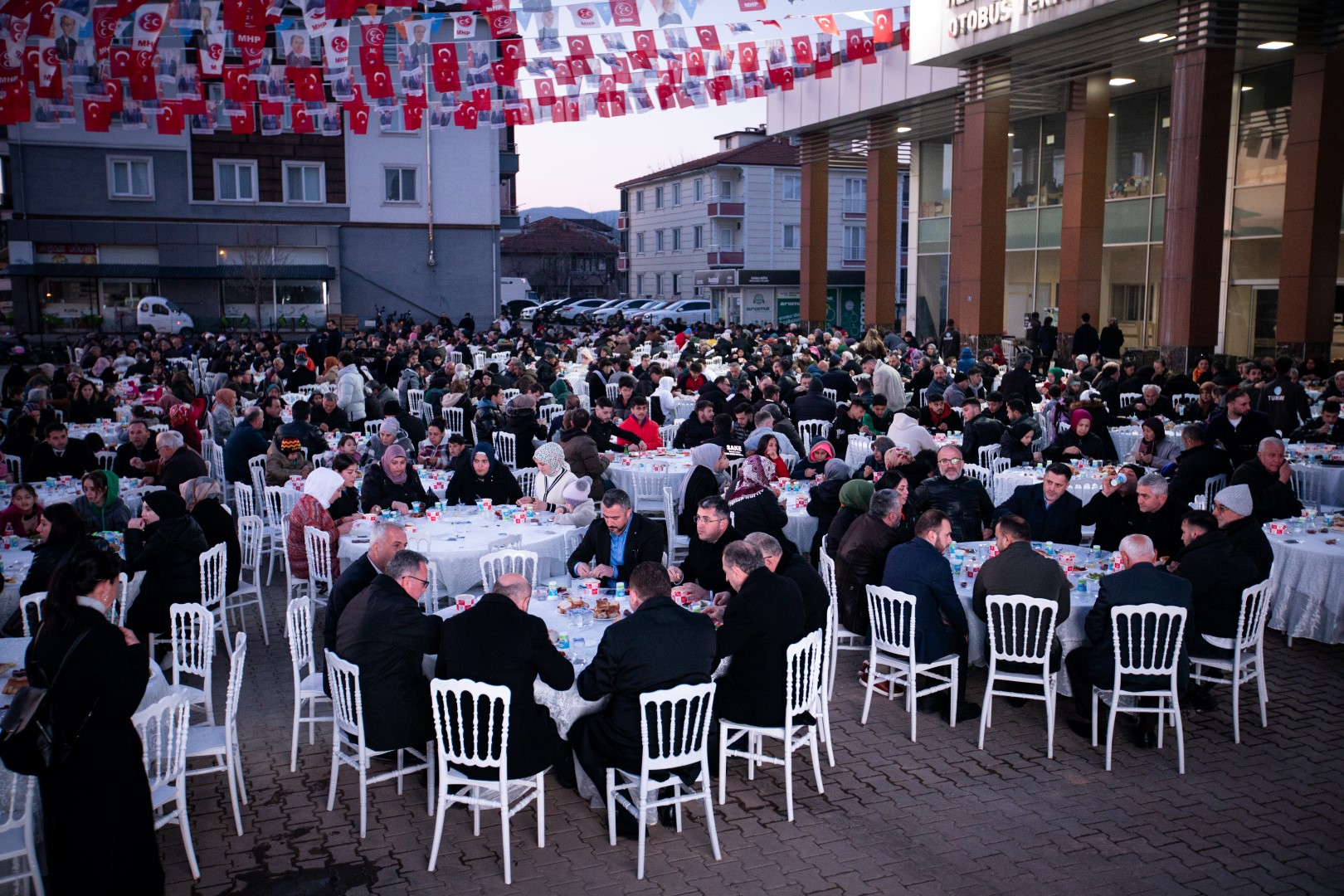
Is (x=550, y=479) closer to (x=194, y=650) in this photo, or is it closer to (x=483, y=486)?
(x=483, y=486)

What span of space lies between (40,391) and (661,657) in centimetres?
1127

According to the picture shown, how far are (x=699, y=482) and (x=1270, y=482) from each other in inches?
195

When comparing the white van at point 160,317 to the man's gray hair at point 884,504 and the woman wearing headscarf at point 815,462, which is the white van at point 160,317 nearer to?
the woman wearing headscarf at point 815,462

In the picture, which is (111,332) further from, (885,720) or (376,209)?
(885,720)

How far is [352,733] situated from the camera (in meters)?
5.56

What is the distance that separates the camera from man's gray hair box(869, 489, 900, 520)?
23.7ft

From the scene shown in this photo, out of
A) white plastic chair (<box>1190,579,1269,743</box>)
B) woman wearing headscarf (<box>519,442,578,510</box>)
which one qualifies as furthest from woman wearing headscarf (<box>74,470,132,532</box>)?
white plastic chair (<box>1190,579,1269,743</box>)

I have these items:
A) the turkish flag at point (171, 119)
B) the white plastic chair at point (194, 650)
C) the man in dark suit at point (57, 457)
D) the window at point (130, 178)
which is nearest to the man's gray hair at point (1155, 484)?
the white plastic chair at point (194, 650)

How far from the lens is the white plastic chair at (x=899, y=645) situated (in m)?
6.57

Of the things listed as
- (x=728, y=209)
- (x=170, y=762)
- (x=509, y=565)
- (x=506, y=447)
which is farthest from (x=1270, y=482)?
(x=728, y=209)

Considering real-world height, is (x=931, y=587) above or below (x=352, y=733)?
above

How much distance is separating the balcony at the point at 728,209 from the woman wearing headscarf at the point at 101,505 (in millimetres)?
42360

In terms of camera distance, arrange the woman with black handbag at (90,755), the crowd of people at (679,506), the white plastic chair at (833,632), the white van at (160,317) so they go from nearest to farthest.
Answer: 1. the woman with black handbag at (90,755)
2. the crowd of people at (679,506)
3. the white plastic chair at (833,632)
4. the white van at (160,317)

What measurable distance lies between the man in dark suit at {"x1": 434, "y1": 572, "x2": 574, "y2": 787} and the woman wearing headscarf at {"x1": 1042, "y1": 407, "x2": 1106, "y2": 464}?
7.51m
